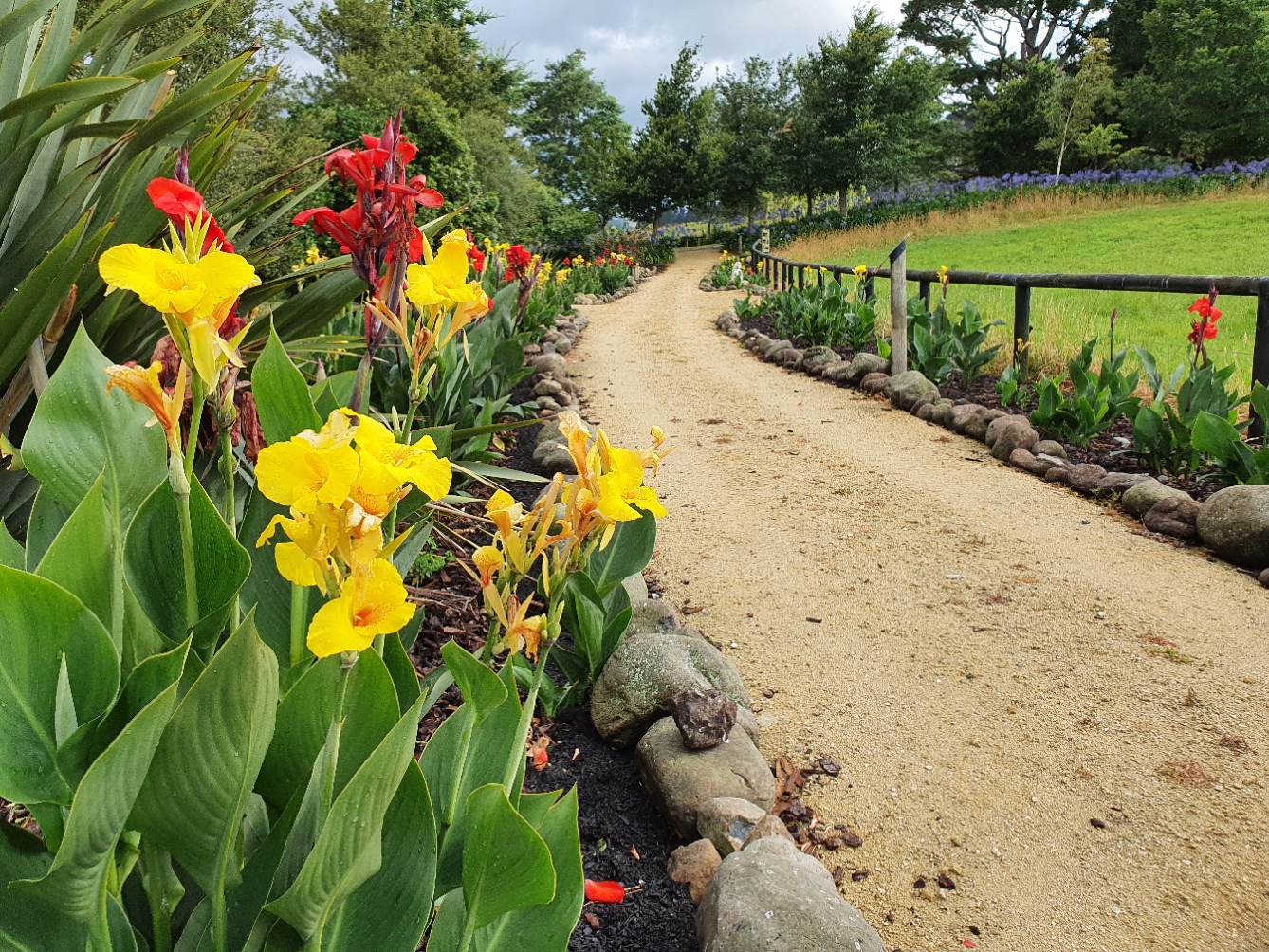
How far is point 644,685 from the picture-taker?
191cm

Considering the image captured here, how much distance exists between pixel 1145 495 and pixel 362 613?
3.77 meters

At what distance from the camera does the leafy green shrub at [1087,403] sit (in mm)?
4082

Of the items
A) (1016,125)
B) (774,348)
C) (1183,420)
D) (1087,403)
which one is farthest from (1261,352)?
(1016,125)

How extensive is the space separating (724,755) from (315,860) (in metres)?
1.32

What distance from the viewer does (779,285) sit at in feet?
43.4

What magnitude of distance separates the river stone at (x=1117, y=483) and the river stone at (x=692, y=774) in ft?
8.82

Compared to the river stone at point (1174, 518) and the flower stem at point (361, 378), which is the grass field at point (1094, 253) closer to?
the river stone at point (1174, 518)

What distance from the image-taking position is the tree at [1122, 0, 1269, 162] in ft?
80.6

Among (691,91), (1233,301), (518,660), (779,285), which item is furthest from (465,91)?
(518,660)

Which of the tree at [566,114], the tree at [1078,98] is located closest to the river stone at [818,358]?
the tree at [1078,98]

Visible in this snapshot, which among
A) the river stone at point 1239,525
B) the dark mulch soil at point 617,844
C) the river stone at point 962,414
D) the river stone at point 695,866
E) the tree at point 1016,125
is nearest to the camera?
the dark mulch soil at point 617,844

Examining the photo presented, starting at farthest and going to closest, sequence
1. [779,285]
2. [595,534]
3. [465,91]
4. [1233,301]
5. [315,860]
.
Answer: [465,91] < [779,285] < [1233,301] < [595,534] < [315,860]

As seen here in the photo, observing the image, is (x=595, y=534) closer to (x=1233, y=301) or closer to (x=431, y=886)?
(x=431, y=886)

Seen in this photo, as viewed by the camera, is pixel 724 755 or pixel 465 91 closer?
pixel 724 755
